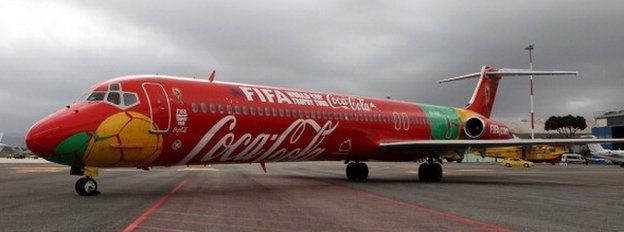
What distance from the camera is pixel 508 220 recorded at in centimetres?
1047

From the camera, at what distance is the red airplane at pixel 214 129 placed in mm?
14094

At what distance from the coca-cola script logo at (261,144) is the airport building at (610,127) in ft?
265

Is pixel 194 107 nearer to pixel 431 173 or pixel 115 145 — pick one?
pixel 115 145

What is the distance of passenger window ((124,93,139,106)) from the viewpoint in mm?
14964

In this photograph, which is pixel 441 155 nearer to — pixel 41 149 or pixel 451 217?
pixel 451 217

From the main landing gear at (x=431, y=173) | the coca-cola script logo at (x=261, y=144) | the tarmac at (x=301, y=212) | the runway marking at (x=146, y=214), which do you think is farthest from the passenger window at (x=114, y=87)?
the main landing gear at (x=431, y=173)

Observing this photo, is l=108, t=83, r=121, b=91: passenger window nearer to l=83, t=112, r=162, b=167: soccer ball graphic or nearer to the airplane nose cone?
l=83, t=112, r=162, b=167: soccer ball graphic

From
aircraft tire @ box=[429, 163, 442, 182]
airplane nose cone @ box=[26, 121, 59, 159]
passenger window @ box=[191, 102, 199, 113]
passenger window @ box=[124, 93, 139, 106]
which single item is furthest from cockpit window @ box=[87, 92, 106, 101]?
aircraft tire @ box=[429, 163, 442, 182]

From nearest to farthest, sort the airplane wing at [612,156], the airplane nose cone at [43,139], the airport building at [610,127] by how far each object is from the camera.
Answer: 1. the airplane nose cone at [43,139]
2. the airplane wing at [612,156]
3. the airport building at [610,127]

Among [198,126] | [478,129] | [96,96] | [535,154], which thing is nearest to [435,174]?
[478,129]

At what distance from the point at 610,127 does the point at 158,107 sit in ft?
294

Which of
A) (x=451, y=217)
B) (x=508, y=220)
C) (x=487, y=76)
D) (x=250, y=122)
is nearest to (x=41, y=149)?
(x=250, y=122)

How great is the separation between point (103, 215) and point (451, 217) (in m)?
6.91

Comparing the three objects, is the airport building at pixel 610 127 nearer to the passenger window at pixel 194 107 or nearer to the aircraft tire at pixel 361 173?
the aircraft tire at pixel 361 173
